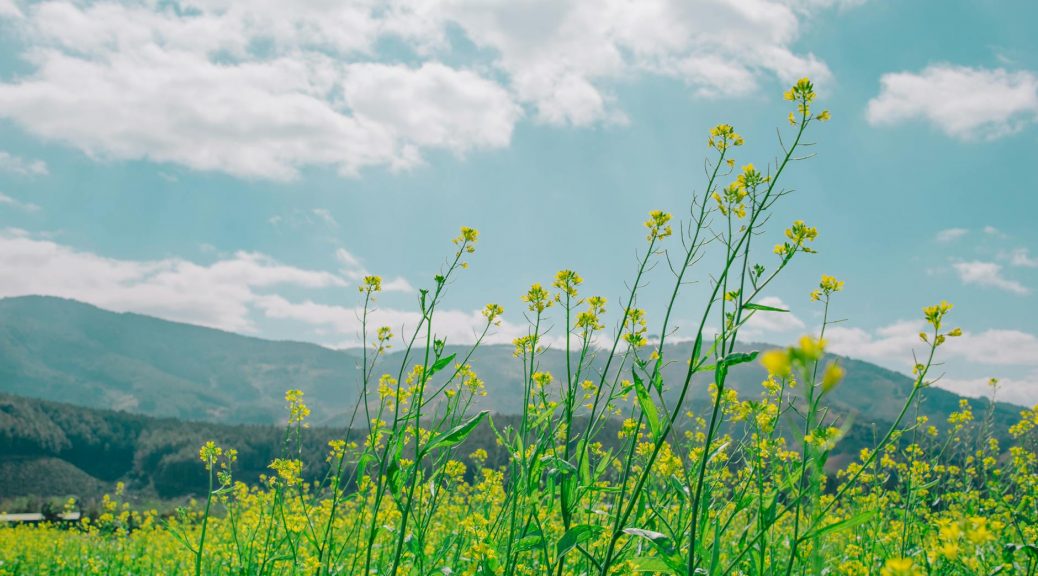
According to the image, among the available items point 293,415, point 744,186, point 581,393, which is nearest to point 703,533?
point 744,186

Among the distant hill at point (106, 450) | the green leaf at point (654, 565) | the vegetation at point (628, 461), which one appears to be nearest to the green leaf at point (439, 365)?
the vegetation at point (628, 461)

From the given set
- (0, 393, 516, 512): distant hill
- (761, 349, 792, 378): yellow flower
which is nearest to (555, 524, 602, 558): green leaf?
(761, 349, 792, 378): yellow flower

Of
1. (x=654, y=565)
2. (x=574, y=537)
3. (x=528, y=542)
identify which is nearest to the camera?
(x=654, y=565)

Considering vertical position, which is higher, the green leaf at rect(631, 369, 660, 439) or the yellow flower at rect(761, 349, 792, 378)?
the yellow flower at rect(761, 349, 792, 378)

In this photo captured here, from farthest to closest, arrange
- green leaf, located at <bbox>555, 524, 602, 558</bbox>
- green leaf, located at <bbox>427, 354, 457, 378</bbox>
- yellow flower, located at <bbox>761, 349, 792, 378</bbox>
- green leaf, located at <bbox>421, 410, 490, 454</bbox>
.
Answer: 1. green leaf, located at <bbox>427, 354, 457, 378</bbox>
2. green leaf, located at <bbox>421, 410, 490, 454</bbox>
3. green leaf, located at <bbox>555, 524, 602, 558</bbox>
4. yellow flower, located at <bbox>761, 349, 792, 378</bbox>

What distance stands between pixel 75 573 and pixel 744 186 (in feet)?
22.9

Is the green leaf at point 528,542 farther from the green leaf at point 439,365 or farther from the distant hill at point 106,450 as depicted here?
the distant hill at point 106,450

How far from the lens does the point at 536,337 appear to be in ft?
8.99

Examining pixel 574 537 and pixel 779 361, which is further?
pixel 574 537

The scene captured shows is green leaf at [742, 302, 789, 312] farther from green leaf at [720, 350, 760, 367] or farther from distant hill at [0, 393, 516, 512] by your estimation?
distant hill at [0, 393, 516, 512]

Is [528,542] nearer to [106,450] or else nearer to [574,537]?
[574,537]

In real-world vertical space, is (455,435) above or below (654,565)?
above

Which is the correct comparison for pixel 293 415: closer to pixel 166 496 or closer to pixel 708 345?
pixel 708 345

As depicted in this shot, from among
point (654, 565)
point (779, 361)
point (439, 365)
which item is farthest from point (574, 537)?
point (779, 361)
